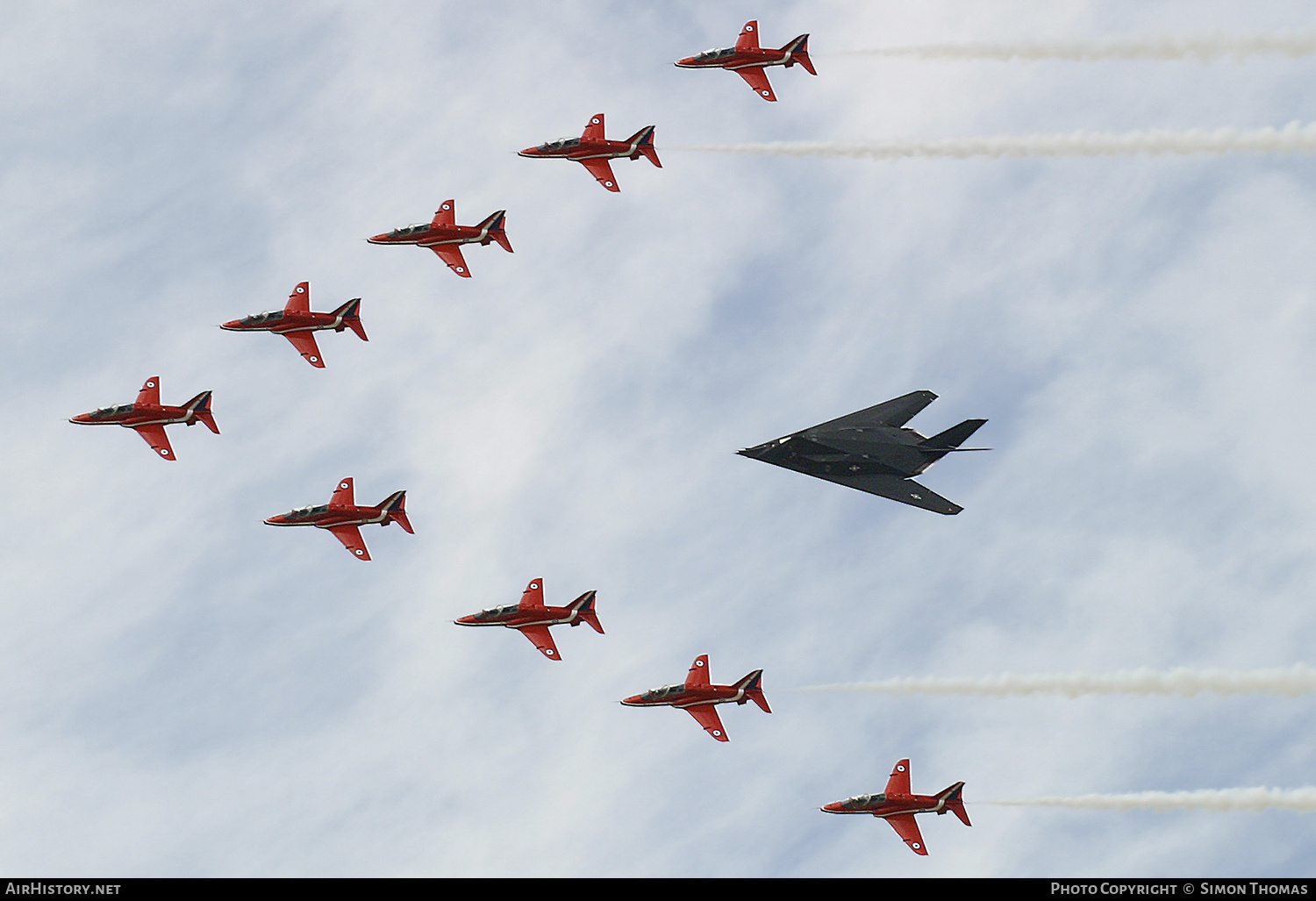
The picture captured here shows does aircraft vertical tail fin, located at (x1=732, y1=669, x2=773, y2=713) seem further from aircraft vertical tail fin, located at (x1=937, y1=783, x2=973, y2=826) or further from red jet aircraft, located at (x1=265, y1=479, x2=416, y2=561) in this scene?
red jet aircraft, located at (x1=265, y1=479, x2=416, y2=561)

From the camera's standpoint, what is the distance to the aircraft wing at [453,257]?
394 feet

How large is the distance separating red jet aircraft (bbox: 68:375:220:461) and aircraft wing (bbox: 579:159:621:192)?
3217 centimetres

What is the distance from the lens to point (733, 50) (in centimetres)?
12206

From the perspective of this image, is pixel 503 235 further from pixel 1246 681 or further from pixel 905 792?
pixel 1246 681

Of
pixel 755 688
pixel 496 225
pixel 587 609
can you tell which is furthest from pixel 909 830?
pixel 496 225

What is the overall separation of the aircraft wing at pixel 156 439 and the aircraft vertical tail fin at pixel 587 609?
31311mm

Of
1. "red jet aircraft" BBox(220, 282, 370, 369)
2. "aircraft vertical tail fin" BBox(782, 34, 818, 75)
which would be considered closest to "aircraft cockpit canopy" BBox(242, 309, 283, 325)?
"red jet aircraft" BBox(220, 282, 370, 369)

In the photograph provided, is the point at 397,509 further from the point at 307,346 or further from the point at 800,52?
the point at 800,52

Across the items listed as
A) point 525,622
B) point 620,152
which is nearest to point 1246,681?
point 525,622

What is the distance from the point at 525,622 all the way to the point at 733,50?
44849 millimetres

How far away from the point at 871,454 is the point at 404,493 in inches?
1405

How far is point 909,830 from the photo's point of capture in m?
109

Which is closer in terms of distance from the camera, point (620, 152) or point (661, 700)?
point (661, 700)
